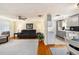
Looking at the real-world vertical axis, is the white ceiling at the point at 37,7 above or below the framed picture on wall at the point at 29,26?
above

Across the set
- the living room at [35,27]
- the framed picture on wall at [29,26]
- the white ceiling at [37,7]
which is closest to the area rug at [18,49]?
the living room at [35,27]

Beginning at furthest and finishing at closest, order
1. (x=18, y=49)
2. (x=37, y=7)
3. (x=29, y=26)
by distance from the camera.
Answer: (x=29, y=26) < (x=18, y=49) < (x=37, y=7)

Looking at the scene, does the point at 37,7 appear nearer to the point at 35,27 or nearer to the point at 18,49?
the point at 18,49

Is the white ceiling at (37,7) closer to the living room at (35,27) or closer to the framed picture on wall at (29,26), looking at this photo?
the living room at (35,27)

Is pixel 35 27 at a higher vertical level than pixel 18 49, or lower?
higher

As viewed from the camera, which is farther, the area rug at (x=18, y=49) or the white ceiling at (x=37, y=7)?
the area rug at (x=18, y=49)

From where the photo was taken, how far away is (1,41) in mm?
7703

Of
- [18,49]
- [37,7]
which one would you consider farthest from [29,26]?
[37,7]

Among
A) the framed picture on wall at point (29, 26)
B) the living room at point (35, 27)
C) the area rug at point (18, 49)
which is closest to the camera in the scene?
the area rug at point (18, 49)

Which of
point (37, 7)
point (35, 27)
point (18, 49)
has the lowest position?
point (18, 49)

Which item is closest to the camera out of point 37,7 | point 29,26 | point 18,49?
point 37,7
